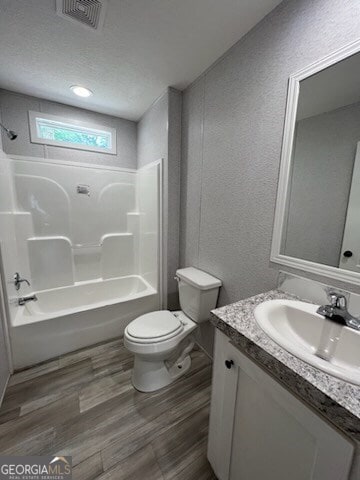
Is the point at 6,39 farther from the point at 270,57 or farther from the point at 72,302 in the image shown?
the point at 72,302

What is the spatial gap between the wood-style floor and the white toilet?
87mm

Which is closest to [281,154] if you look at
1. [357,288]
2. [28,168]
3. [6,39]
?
[357,288]

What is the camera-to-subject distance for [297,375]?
0.55 meters

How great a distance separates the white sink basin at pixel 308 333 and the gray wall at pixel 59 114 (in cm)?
243

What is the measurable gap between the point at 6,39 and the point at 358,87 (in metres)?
2.05

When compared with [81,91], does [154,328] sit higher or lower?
lower

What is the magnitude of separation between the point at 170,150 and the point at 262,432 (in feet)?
6.49

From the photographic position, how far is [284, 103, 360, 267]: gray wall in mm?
900

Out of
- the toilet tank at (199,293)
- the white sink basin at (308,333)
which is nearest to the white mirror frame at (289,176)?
the white sink basin at (308,333)

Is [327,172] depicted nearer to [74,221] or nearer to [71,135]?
[74,221]

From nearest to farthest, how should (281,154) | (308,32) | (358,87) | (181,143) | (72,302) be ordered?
(358,87)
(308,32)
(281,154)
(181,143)
(72,302)

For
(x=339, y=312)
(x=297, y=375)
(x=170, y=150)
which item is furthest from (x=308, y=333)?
(x=170, y=150)

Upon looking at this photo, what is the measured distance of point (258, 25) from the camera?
1162mm

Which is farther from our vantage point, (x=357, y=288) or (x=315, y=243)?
(x=315, y=243)
